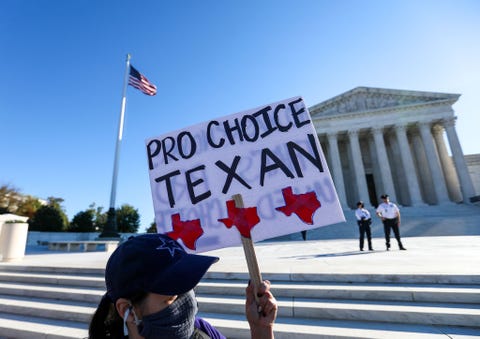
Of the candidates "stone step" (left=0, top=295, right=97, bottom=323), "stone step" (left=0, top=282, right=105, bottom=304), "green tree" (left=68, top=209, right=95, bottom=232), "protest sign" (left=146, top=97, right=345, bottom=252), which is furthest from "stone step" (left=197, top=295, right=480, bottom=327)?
"green tree" (left=68, top=209, right=95, bottom=232)

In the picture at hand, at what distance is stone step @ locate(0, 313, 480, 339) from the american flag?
17.4 meters

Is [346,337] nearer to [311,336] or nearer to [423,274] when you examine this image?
[311,336]

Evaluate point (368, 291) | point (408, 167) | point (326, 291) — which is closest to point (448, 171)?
point (408, 167)

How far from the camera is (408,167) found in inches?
1266

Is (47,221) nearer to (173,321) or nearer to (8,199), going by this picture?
(8,199)

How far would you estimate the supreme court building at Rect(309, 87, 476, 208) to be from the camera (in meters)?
31.4

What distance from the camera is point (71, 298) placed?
15.9 ft

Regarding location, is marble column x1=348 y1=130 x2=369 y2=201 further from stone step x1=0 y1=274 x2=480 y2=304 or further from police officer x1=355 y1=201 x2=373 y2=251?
stone step x1=0 y1=274 x2=480 y2=304

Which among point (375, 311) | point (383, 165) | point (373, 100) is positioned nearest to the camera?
point (375, 311)

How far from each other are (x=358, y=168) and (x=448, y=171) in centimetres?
1205

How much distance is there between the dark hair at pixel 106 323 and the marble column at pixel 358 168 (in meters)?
34.0

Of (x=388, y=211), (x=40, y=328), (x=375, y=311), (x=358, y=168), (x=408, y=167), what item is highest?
(x=358, y=168)

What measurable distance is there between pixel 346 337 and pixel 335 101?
120ft

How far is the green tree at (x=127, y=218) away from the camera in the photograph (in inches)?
1687
